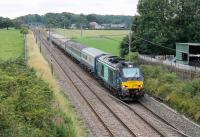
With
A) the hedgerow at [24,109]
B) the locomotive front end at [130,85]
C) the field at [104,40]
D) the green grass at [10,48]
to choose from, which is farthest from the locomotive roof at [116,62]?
the field at [104,40]

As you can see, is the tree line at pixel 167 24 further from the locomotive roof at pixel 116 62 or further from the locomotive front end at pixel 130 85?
the locomotive front end at pixel 130 85

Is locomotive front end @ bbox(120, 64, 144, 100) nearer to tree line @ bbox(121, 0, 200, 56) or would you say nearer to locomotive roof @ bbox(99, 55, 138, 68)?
locomotive roof @ bbox(99, 55, 138, 68)

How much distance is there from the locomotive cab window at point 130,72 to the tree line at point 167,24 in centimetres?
2711

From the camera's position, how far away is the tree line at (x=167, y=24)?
6512cm

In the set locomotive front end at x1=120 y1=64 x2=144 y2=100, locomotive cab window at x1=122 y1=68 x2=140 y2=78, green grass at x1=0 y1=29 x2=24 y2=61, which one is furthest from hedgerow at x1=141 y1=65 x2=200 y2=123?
green grass at x1=0 y1=29 x2=24 y2=61

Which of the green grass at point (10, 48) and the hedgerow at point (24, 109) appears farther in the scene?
the green grass at point (10, 48)

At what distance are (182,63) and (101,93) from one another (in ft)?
53.4

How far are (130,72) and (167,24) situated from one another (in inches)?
1176

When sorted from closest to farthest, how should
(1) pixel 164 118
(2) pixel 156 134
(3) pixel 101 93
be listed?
(2) pixel 156 134, (1) pixel 164 118, (3) pixel 101 93

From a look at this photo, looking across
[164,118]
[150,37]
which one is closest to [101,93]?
[164,118]

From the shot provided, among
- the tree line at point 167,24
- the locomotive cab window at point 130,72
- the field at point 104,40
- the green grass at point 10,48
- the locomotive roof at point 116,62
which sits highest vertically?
the tree line at point 167,24

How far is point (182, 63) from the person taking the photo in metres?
54.9

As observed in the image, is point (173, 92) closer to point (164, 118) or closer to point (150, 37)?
point (164, 118)

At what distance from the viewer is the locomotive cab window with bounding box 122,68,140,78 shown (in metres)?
37.7
